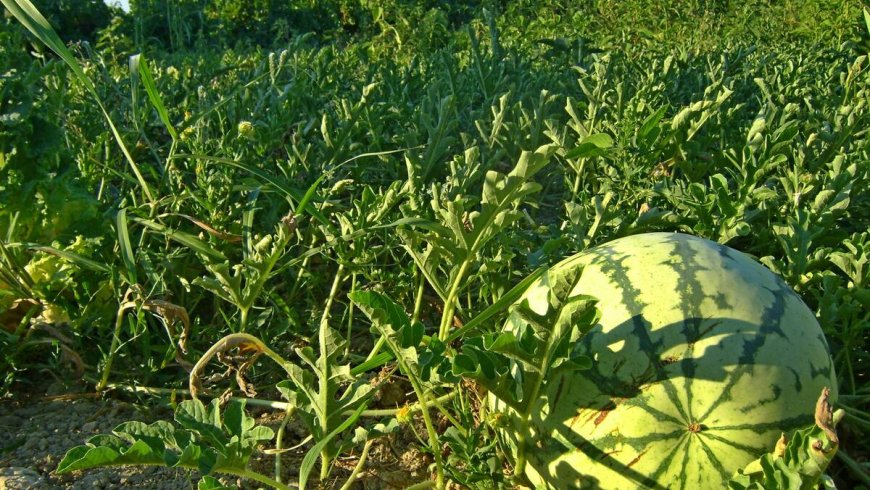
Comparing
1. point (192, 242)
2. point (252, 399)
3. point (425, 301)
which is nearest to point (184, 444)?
point (252, 399)

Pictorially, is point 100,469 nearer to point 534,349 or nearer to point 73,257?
point 73,257

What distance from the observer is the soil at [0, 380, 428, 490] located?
79.4 inches

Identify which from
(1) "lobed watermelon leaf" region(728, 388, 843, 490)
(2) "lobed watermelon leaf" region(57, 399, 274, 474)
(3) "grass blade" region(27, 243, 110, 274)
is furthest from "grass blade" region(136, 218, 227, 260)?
(1) "lobed watermelon leaf" region(728, 388, 843, 490)

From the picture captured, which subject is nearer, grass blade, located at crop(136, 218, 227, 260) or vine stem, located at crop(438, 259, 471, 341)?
vine stem, located at crop(438, 259, 471, 341)

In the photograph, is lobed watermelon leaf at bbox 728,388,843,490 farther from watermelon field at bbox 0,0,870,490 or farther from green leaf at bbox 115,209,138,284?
green leaf at bbox 115,209,138,284

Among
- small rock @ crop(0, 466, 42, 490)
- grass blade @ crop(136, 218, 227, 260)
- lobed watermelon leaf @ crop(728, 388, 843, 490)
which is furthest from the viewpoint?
grass blade @ crop(136, 218, 227, 260)

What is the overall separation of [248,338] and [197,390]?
195 mm

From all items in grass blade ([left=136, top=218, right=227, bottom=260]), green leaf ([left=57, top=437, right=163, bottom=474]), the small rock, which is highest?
grass blade ([left=136, top=218, right=227, bottom=260])

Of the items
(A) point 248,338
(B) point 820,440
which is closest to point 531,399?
(B) point 820,440

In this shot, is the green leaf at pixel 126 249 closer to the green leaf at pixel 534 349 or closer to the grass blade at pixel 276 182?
the grass blade at pixel 276 182

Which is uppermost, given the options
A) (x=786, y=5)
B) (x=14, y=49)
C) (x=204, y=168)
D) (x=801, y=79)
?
(x=14, y=49)

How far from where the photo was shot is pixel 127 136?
123 inches

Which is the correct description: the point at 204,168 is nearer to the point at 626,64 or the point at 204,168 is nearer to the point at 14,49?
the point at 14,49

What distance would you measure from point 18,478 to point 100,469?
0.63 feet
